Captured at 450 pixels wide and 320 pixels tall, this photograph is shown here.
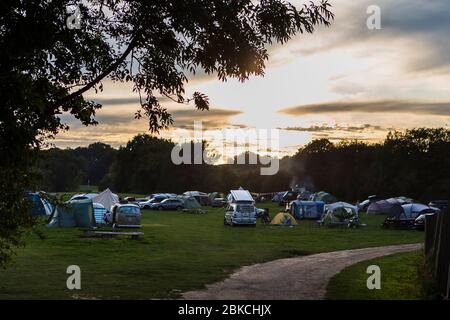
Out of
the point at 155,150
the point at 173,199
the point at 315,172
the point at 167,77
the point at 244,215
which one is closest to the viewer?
the point at 167,77

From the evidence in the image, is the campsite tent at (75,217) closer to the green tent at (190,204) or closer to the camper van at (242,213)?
the camper van at (242,213)

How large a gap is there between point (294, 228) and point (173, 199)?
25.2 metres

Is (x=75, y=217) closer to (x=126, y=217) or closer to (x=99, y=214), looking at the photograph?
(x=126, y=217)

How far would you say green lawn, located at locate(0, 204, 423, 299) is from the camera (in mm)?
14422

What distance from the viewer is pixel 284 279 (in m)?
16.5

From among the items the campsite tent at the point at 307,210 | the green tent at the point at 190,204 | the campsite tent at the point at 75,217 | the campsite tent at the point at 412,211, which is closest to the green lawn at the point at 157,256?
the campsite tent at the point at 75,217

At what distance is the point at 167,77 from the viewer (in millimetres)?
11820

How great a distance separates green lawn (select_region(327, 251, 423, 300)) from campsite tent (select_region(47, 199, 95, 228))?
1943cm

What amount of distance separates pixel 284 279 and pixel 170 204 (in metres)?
45.9
